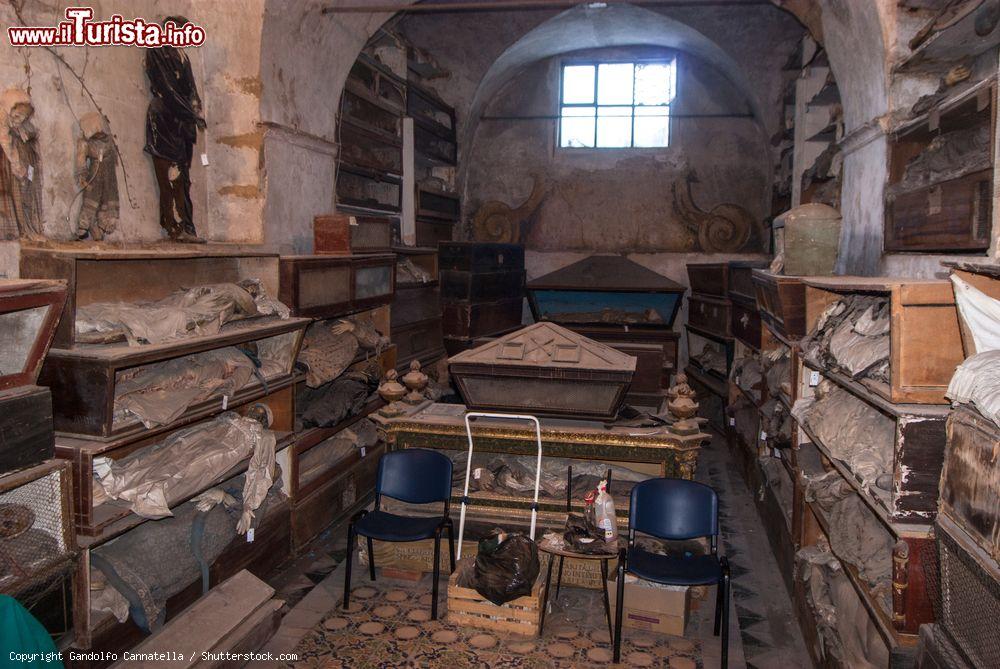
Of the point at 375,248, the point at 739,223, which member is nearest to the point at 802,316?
the point at 375,248

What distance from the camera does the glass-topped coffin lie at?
10.1m

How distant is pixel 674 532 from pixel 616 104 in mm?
8435

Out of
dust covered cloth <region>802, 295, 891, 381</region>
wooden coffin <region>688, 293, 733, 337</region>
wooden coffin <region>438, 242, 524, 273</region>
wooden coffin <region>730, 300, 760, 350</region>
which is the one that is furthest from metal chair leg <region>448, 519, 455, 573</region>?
wooden coffin <region>688, 293, 733, 337</region>

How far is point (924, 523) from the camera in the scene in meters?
2.86

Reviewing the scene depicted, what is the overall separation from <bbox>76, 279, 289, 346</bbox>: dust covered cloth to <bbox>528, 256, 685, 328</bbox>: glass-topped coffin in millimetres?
5674

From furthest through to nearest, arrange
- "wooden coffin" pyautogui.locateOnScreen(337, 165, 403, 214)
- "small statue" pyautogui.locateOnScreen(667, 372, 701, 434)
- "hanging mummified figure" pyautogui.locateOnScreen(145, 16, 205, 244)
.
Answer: "wooden coffin" pyautogui.locateOnScreen(337, 165, 403, 214)
"hanging mummified figure" pyautogui.locateOnScreen(145, 16, 205, 244)
"small statue" pyautogui.locateOnScreen(667, 372, 701, 434)

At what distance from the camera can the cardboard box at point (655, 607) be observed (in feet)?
14.5

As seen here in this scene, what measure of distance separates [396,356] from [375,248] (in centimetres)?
123

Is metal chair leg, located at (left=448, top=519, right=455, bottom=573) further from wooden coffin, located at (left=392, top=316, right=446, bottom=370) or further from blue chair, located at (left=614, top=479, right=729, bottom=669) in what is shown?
wooden coffin, located at (left=392, top=316, right=446, bottom=370)

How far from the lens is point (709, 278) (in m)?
9.35

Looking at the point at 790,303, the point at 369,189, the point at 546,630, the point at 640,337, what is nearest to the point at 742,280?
the point at 640,337

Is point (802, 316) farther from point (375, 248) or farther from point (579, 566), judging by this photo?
point (375, 248)

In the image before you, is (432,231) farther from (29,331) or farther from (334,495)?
(29,331)

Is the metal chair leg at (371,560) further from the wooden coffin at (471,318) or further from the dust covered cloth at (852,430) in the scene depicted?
the wooden coffin at (471,318)
